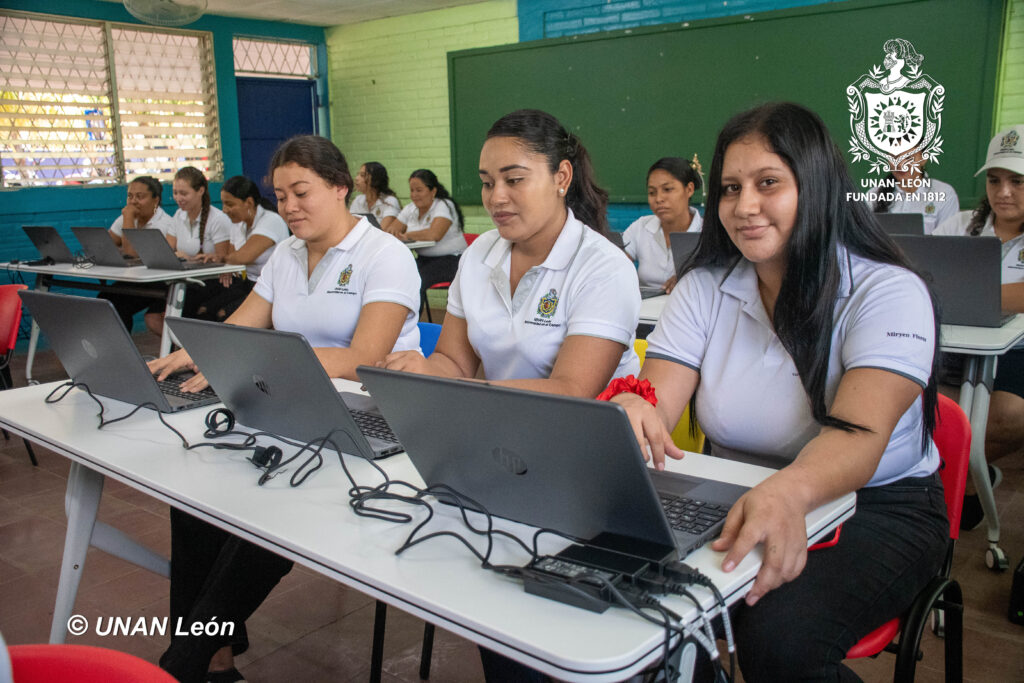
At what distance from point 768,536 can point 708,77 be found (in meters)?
5.04

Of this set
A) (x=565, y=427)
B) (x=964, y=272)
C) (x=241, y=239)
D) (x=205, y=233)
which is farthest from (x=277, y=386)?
(x=205, y=233)

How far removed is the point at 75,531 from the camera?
5.90 feet

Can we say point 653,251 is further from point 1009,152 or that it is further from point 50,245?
point 50,245

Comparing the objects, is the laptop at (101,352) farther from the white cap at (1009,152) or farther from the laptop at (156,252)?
the laptop at (156,252)

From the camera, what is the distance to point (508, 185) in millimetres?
1849

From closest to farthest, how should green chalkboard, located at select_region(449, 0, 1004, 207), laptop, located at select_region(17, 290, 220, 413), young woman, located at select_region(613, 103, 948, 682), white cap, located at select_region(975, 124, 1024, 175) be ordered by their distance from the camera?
young woman, located at select_region(613, 103, 948, 682) < laptop, located at select_region(17, 290, 220, 413) < white cap, located at select_region(975, 124, 1024, 175) < green chalkboard, located at select_region(449, 0, 1004, 207)

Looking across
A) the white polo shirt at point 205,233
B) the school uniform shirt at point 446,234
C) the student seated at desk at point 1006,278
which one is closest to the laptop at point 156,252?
the white polo shirt at point 205,233

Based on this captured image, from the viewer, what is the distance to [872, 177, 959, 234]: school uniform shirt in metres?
4.41

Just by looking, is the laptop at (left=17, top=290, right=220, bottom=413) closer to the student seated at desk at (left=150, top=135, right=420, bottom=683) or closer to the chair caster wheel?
the student seated at desk at (left=150, top=135, right=420, bottom=683)

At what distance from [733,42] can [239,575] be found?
487 cm

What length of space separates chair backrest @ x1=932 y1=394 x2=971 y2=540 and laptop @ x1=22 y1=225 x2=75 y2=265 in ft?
17.3

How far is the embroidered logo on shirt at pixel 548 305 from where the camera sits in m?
1.83

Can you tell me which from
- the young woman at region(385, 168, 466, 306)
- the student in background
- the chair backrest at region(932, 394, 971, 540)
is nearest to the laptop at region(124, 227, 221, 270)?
the young woman at region(385, 168, 466, 306)

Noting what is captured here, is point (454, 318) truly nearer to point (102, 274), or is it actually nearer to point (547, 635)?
point (547, 635)
